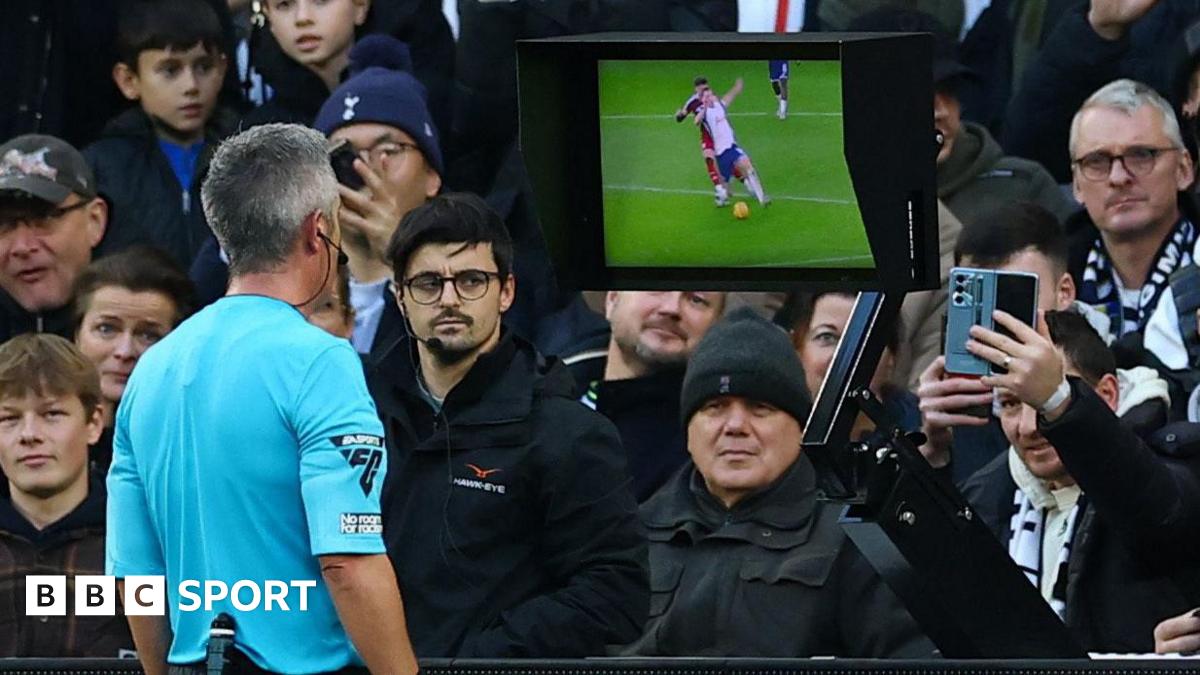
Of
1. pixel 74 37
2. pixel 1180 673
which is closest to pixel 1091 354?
pixel 1180 673

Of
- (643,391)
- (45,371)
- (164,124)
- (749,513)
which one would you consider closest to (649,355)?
(643,391)

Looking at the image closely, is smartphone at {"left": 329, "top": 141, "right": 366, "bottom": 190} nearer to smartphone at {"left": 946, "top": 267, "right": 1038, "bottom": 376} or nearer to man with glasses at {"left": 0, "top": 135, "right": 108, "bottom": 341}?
man with glasses at {"left": 0, "top": 135, "right": 108, "bottom": 341}

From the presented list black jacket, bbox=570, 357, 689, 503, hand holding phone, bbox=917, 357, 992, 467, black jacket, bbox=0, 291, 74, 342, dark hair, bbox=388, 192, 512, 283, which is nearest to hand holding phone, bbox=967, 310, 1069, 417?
hand holding phone, bbox=917, 357, 992, 467

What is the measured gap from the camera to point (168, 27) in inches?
307

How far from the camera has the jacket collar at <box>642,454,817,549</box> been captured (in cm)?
600

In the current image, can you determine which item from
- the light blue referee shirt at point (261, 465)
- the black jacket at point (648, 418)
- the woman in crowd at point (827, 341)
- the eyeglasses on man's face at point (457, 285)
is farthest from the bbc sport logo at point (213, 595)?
the woman in crowd at point (827, 341)

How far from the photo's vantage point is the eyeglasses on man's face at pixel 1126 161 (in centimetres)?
679

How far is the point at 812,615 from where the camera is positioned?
5.81 meters

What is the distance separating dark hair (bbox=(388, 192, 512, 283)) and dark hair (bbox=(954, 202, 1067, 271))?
53.1 inches

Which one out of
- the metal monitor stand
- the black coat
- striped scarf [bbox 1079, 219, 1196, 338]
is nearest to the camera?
the metal monitor stand

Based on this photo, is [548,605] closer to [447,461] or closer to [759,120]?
[447,461]

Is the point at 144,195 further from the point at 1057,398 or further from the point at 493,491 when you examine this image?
the point at 1057,398

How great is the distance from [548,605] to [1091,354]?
1.56 meters

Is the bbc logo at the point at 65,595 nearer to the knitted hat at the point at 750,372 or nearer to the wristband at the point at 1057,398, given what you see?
the knitted hat at the point at 750,372
